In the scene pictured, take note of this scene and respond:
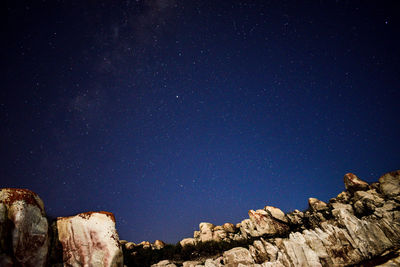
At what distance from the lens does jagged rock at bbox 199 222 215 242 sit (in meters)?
26.2

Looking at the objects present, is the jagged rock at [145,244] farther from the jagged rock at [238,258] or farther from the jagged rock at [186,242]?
the jagged rock at [238,258]

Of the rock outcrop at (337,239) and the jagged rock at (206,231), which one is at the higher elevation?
the jagged rock at (206,231)

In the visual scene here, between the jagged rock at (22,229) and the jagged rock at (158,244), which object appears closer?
the jagged rock at (22,229)

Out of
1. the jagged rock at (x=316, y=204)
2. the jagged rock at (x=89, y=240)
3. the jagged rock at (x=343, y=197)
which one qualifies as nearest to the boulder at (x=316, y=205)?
the jagged rock at (x=316, y=204)

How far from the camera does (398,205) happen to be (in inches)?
788

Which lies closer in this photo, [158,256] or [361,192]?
[158,256]

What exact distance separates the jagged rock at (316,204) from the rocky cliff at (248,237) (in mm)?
165

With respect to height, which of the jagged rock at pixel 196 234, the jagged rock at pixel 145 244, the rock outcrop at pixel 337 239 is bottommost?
the rock outcrop at pixel 337 239

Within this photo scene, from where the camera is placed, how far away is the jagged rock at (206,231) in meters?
26.2

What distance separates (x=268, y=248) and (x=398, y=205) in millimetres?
18647

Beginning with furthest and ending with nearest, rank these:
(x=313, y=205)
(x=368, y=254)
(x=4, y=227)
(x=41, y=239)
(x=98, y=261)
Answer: (x=313, y=205) → (x=368, y=254) → (x=98, y=261) → (x=41, y=239) → (x=4, y=227)

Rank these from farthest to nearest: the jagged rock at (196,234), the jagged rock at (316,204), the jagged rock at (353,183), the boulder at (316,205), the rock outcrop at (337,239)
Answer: the jagged rock at (196,234)
the jagged rock at (316,204)
the boulder at (316,205)
the jagged rock at (353,183)
the rock outcrop at (337,239)

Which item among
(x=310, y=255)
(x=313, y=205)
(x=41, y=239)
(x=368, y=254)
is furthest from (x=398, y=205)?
(x=41, y=239)

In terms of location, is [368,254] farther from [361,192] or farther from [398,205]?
[361,192]
